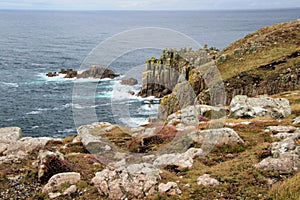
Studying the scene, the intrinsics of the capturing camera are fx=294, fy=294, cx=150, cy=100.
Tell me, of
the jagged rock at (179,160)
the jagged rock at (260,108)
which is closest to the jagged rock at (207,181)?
the jagged rock at (179,160)

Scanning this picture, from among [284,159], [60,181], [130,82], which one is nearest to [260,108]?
[284,159]

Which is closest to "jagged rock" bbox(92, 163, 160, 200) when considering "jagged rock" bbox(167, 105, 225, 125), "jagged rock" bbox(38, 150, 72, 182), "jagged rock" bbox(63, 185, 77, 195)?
"jagged rock" bbox(63, 185, 77, 195)

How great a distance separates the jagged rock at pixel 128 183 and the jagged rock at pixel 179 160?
331 cm

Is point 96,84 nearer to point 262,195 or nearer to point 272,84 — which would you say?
point 272,84

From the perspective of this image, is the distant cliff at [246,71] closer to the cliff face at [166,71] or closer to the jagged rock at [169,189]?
the cliff face at [166,71]

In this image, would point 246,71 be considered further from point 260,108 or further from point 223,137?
point 223,137

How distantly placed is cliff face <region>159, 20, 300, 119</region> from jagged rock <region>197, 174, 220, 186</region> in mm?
53507

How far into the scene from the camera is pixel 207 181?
19156 mm

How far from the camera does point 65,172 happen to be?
23453 mm

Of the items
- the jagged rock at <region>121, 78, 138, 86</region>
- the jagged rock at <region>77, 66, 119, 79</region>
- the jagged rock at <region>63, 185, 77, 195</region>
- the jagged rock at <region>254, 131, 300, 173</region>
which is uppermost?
the jagged rock at <region>254, 131, 300, 173</region>

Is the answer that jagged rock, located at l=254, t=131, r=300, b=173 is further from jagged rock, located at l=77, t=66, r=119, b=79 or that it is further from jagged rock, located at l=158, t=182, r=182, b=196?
jagged rock, located at l=77, t=66, r=119, b=79

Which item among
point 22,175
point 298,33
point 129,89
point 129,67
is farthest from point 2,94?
point 298,33

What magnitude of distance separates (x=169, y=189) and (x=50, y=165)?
10523mm

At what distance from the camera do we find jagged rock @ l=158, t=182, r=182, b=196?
1808cm
